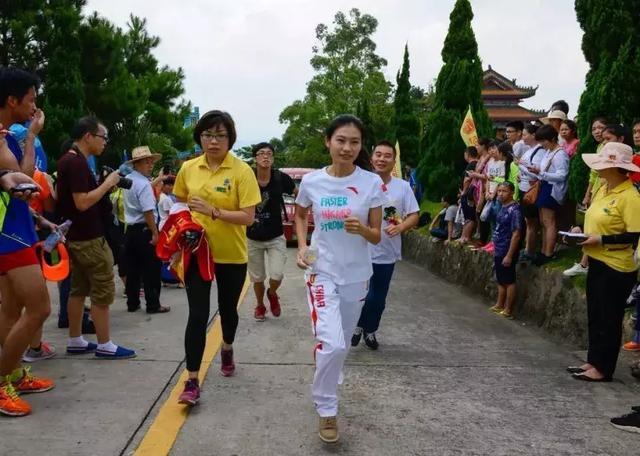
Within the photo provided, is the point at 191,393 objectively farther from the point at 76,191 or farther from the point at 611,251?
the point at 611,251

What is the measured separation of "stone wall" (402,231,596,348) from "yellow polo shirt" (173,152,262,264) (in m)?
3.78

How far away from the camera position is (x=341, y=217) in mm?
3766

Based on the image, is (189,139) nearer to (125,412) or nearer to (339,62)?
(339,62)

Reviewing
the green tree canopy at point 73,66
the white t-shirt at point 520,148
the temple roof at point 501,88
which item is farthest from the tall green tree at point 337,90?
the white t-shirt at point 520,148

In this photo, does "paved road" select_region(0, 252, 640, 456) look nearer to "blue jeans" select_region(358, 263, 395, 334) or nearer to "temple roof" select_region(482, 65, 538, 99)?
"blue jeans" select_region(358, 263, 395, 334)

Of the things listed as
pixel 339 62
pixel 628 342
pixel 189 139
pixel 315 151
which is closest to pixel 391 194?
pixel 628 342

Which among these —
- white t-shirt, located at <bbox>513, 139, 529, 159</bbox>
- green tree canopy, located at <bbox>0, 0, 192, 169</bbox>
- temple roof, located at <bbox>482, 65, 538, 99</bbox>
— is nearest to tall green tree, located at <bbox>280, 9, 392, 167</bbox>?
temple roof, located at <bbox>482, 65, 538, 99</bbox>

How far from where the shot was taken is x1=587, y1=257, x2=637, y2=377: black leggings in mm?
4680

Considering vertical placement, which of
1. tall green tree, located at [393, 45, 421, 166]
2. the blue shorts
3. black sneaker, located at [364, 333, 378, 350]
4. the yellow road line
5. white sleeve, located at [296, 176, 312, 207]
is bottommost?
black sneaker, located at [364, 333, 378, 350]

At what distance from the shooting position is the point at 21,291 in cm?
380

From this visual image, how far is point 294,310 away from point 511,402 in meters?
3.53

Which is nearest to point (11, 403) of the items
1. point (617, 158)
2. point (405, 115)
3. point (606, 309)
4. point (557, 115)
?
point (606, 309)

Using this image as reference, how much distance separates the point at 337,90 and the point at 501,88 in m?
11.6

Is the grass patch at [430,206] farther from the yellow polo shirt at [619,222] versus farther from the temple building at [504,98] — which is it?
the temple building at [504,98]
